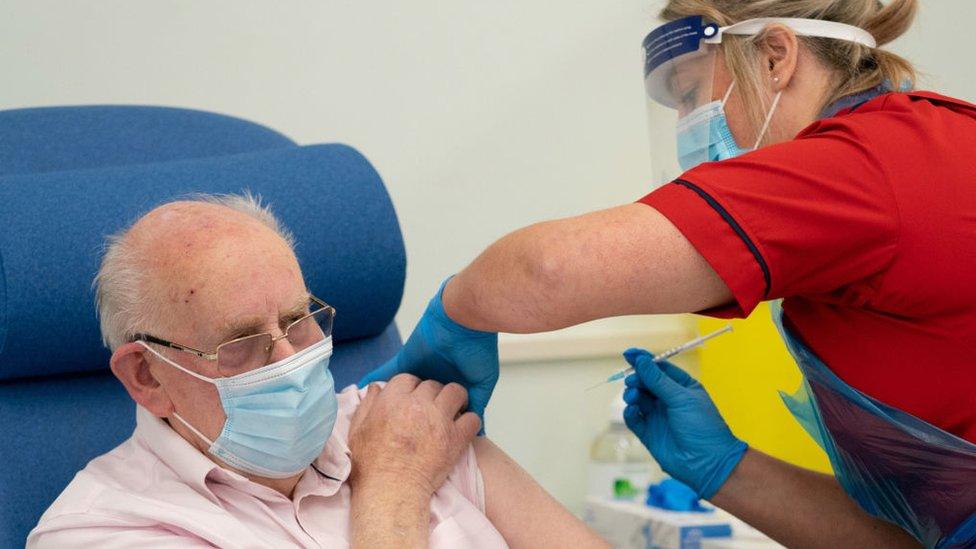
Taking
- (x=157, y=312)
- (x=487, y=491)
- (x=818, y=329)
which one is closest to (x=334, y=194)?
(x=157, y=312)

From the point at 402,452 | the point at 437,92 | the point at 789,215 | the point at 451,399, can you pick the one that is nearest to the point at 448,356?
the point at 451,399

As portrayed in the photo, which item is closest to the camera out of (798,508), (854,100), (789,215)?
(789,215)

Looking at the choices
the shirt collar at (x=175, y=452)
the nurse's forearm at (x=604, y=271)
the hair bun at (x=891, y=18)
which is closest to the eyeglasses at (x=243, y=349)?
the shirt collar at (x=175, y=452)

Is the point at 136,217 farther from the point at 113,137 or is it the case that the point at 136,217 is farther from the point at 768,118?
the point at 768,118

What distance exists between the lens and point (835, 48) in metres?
1.43

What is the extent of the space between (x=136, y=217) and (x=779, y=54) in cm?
102

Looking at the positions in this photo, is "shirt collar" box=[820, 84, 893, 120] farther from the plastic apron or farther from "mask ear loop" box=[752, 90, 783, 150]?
the plastic apron

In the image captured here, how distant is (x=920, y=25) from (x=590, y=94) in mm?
954

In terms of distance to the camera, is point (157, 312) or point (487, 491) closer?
point (157, 312)

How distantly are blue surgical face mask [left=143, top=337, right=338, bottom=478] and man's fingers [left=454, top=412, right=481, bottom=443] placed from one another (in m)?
0.26

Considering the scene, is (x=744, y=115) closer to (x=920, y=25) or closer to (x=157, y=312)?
(x=157, y=312)

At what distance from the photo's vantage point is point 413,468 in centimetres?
146

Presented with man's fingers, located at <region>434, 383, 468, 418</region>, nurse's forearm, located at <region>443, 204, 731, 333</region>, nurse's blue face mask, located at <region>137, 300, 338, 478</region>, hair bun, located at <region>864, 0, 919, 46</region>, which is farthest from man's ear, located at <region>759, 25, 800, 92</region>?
nurse's blue face mask, located at <region>137, 300, 338, 478</region>

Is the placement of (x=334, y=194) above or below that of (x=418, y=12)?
below
